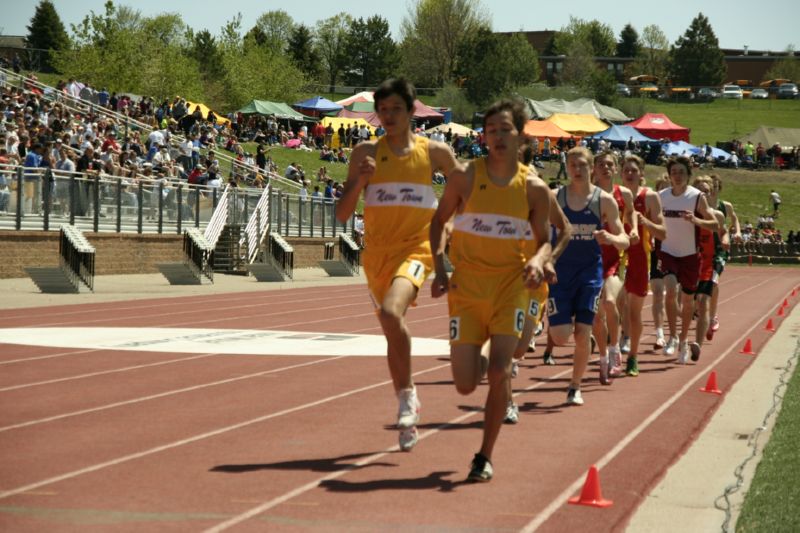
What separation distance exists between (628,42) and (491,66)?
87.1 metres

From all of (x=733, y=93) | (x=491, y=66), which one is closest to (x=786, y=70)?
(x=733, y=93)

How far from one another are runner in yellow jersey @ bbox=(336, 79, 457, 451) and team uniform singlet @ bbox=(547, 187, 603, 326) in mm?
2593

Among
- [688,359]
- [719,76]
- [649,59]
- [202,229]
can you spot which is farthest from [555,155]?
[649,59]

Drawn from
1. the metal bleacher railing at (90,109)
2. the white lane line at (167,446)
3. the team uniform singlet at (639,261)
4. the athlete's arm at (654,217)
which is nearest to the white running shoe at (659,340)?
the team uniform singlet at (639,261)

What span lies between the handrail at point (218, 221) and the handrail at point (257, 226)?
89cm

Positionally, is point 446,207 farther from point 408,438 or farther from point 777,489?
point 777,489

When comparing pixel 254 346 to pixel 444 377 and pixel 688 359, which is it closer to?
pixel 444 377

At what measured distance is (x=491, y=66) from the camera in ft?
368

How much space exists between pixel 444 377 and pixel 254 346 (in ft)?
11.6

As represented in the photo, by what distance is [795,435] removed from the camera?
30.8 ft

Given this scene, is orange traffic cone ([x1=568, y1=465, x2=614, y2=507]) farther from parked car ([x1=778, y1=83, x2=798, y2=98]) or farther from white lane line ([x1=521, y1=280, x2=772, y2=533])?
parked car ([x1=778, y1=83, x2=798, y2=98])

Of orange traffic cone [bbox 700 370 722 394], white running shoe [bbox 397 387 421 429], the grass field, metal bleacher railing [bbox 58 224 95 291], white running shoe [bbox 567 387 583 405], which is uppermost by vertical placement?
white running shoe [bbox 397 387 421 429]

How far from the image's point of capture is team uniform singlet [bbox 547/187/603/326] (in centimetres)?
1080

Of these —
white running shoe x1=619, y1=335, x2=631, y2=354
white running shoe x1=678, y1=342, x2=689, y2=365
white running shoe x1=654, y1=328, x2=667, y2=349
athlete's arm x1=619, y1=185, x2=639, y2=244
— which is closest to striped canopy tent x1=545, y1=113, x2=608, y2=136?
white running shoe x1=654, y1=328, x2=667, y2=349
